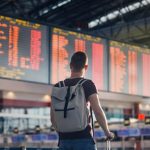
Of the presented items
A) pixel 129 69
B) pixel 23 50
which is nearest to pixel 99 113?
pixel 23 50

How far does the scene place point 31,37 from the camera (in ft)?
31.2

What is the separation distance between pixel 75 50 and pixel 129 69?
1811 millimetres

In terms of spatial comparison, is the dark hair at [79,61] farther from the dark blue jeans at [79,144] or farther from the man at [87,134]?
the dark blue jeans at [79,144]

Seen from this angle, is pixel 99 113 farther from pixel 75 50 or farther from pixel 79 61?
pixel 75 50

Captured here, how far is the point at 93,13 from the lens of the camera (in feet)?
60.4

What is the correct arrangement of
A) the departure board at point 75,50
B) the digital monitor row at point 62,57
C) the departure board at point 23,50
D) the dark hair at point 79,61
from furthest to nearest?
the departure board at point 75,50 → the digital monitor row at point 62,57 → the departure board at point 23,50 → the dark hair at point 79,61

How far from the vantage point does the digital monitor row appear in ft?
29.9

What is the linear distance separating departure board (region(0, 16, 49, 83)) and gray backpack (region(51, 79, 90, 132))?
18.3 feet

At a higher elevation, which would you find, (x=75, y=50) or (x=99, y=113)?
(x=75, y=50)

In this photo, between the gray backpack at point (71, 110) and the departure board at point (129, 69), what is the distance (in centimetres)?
762

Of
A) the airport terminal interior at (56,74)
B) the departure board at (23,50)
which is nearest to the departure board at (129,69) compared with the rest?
the airport terminal interior at (56,74)

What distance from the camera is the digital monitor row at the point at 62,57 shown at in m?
9.10

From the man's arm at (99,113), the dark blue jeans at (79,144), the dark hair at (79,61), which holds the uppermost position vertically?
the dark hair at (79,61)

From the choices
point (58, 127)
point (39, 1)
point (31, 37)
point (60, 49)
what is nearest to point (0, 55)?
point (31, 37)
